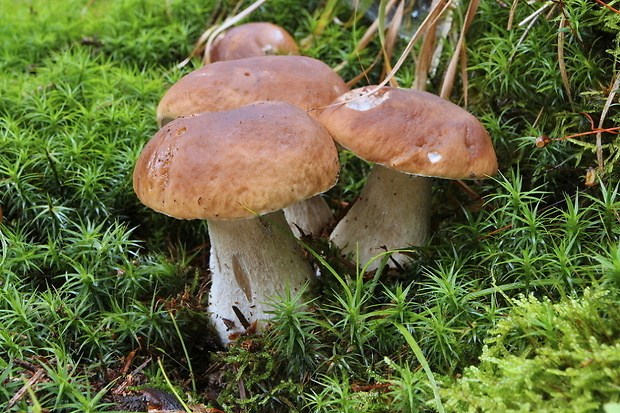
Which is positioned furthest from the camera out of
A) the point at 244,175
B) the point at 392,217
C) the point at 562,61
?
the point at 392,217

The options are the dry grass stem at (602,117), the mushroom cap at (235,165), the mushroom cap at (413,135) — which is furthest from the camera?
the dry grass stem at (602,117)

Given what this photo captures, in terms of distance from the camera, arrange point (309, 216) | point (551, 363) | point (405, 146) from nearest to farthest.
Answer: point (551, 363) < point (405, 146) < point (309, 216)

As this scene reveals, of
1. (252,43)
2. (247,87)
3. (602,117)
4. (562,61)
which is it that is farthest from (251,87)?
(602,117)

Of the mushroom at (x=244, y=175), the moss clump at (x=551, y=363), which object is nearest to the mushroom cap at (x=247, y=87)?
the mushroom at (x=244, y=175)

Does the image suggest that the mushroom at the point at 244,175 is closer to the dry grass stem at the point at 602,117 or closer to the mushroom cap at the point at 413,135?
the mushroom cap at the point at 413,135

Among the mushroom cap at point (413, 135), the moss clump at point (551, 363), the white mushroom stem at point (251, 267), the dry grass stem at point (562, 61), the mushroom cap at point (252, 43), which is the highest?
the dry grass stem at point (562, 61)

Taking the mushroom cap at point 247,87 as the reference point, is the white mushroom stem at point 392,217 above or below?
below

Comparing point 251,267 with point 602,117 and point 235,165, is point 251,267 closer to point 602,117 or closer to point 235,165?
point 235,165
